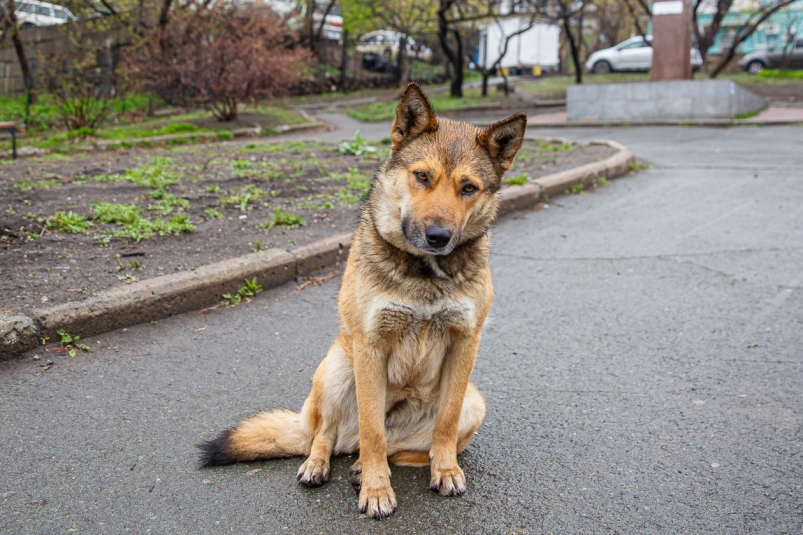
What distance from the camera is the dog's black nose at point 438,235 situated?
299 cm

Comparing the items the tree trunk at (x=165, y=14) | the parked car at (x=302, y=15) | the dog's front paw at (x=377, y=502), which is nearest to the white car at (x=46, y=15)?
the tree trunk at (x=165, y=14)

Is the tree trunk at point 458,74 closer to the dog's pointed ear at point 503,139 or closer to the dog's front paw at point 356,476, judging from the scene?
the dog's pointed ear at point 503,139

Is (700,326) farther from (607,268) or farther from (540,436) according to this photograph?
(540,436)

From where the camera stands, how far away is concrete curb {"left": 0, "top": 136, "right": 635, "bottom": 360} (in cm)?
439

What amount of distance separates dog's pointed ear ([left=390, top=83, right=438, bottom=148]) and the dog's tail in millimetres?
1483

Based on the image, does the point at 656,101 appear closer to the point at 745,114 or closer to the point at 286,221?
the point at 745,114

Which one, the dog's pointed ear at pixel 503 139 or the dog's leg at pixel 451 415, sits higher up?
the dog's pointed ear at pixel 503 139

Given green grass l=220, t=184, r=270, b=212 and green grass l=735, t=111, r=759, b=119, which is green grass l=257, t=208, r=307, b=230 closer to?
green grass l=220, t=184, r=270, b=212

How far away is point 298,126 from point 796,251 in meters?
13.2

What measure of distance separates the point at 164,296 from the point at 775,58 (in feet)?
128

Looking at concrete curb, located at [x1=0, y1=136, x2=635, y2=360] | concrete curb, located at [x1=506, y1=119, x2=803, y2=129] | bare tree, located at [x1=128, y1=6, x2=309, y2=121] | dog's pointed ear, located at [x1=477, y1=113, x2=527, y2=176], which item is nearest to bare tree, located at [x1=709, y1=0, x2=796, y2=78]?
concrete curb, located at [x1=506, y1=119, x2=803, y2=129]

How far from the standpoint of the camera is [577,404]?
4098mm

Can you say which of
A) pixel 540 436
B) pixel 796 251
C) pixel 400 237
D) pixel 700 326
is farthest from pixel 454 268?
pixel 796 251

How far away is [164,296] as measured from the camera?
5133mm
